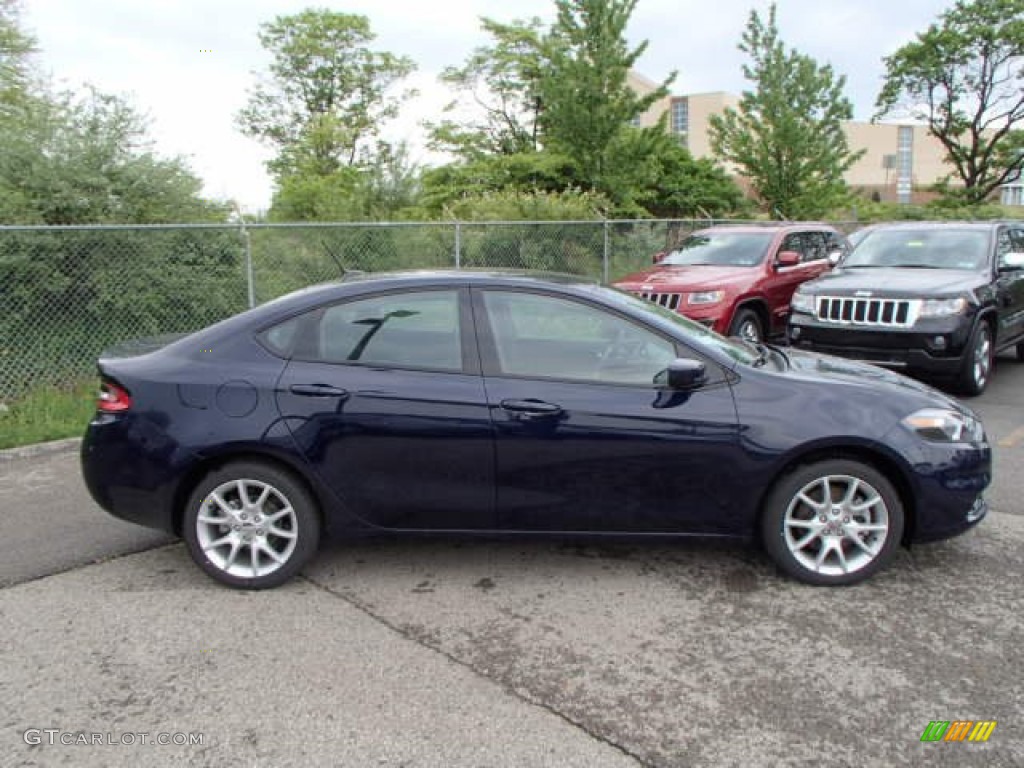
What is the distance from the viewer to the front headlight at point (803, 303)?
8.16 meters

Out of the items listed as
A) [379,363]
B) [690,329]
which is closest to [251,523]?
[379,363]

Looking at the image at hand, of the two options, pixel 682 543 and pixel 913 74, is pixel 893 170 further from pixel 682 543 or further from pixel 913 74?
pixel 682 543

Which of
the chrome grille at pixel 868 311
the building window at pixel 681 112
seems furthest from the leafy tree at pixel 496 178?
the building window at pixel 681 112

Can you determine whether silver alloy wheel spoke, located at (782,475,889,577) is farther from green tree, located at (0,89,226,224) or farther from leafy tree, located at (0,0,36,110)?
leafy tree, located at (0,0,36,110)

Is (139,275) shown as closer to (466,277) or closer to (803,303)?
(466,277)

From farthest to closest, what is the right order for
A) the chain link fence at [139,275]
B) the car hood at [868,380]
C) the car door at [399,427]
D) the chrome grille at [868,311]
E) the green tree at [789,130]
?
1. the green tree at [789,130]
2. the chrome grille at [868,311]
3. the chain link fence at [139,275]
4. the car hood at [868,380]
5. the car door at [399,427]

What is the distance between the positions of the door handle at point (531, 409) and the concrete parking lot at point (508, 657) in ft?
2.80

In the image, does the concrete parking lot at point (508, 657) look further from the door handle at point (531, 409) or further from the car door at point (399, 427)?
the door handle at point (531, 409)

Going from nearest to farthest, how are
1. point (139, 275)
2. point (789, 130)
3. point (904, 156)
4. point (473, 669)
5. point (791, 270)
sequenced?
point (473, 669) → point (139, 275) → point (791, 270) → point (789, 130) → point (904, 156)

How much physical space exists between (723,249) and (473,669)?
26.8ft

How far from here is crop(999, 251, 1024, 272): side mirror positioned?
824 centimetres

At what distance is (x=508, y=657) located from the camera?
3.23 meters

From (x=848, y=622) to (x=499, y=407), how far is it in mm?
1794

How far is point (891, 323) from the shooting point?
7605mm
